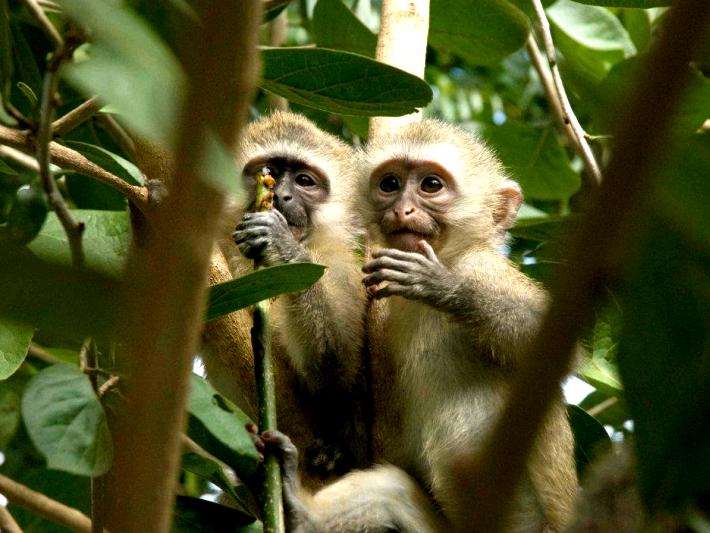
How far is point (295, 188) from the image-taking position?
15.0 ft

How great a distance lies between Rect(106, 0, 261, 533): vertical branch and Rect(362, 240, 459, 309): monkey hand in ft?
8.71

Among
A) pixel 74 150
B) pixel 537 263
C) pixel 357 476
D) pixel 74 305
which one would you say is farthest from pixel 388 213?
pixel 74 305

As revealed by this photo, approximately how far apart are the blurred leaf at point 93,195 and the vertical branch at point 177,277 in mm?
3158

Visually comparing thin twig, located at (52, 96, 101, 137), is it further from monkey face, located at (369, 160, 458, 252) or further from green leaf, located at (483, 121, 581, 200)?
green leaf, located at (483, 121, 581, 200)

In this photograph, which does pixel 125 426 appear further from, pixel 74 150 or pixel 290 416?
pixel 290 416

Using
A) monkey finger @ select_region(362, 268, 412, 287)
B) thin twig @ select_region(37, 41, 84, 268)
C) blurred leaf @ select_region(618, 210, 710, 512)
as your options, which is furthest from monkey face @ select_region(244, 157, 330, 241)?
blurred leaf @ select_region(618, 210, 710, 512)

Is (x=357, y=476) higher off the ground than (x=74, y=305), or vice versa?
(x=357, y=476)

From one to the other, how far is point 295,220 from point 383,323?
61 centimetres

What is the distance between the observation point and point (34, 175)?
10.0 ft

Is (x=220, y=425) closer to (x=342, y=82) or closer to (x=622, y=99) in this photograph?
(x=342, y=82)

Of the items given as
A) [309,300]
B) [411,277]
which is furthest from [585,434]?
[309,300]

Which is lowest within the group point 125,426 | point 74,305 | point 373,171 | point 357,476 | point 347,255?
point 125,426

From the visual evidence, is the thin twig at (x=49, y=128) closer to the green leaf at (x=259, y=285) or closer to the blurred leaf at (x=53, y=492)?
the green leaf at (x=259, y=285)

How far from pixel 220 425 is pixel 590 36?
3.30m
